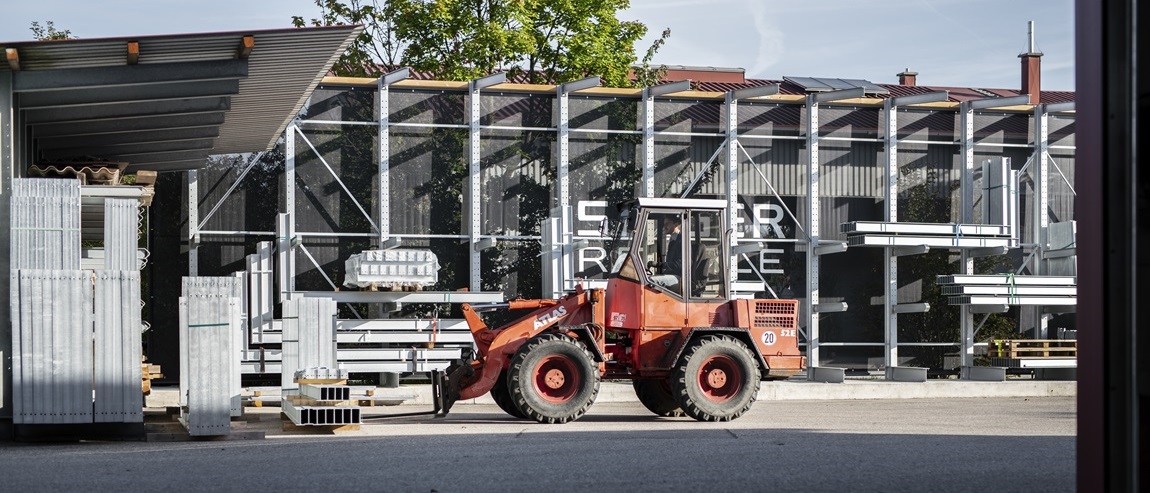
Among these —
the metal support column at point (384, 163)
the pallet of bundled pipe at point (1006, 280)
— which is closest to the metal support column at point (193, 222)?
the metal support column at point (384, 163)

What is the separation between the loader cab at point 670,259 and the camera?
15.3 m

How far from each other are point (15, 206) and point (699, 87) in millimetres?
23662

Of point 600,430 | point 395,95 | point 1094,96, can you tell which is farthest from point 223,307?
point 395,95

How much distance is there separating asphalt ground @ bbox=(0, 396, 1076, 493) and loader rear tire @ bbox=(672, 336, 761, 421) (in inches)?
11.1

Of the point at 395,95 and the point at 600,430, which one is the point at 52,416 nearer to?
the point at 600,430

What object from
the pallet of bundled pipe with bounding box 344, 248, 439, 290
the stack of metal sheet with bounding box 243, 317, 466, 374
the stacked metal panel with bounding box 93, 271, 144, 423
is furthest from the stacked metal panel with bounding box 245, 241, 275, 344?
the stacked metal panel with bounding box 93, 271, 144, 423

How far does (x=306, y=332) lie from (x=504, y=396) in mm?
2582

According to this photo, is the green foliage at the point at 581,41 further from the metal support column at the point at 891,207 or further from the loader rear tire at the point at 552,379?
the loader rear tire at the point at 552,379

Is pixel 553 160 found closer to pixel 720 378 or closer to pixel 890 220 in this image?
pixel 890 220

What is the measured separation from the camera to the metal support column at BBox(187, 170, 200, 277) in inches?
851

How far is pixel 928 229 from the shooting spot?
23.1 metres

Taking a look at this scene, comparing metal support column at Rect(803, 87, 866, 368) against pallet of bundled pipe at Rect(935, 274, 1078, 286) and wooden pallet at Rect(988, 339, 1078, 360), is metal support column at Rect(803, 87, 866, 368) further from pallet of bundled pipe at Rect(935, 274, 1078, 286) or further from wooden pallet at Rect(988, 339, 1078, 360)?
wooden pallet at Rect(988, 339, 1078, 360)

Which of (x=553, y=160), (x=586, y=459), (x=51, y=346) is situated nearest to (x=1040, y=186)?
(x=553, y=160)


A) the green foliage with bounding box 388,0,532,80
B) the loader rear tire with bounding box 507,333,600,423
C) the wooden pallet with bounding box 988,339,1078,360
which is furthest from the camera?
the green foliage with bounding box 388,0,532,80
